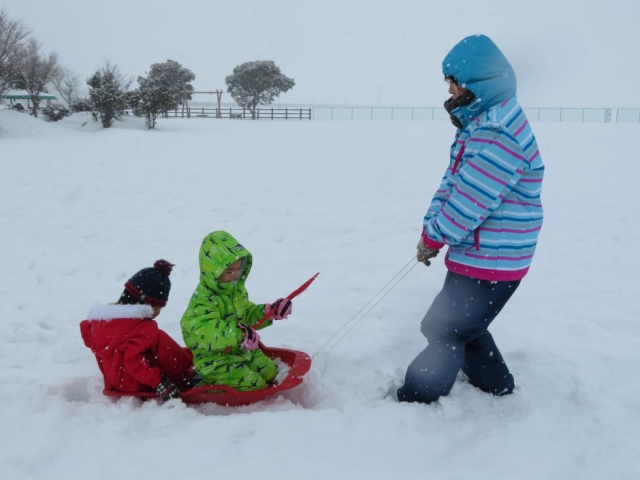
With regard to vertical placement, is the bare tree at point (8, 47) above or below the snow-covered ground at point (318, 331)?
above

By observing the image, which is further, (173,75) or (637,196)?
(173,75)

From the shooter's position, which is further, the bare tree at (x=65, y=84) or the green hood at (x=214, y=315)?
the bare tree at (x=65, y=84)

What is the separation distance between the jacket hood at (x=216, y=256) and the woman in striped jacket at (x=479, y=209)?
100 centimetres

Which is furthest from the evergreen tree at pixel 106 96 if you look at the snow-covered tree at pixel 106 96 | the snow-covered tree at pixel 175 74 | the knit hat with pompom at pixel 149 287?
the knit hat with pompom at pixel 149 287

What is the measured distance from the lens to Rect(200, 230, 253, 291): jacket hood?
274cm

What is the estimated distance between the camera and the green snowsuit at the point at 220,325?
2709mm

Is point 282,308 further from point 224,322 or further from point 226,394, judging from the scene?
point 226,394

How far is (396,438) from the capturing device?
2430 mm

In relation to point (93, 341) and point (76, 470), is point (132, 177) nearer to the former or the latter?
point (93, 341)

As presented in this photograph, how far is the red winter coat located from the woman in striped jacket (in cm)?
144

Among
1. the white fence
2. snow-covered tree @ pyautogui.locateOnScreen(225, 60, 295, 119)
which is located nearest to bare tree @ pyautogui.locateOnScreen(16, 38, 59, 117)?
snow-covered tree @ pyautogui.locateOnScreen(225, 60, 295, 119)

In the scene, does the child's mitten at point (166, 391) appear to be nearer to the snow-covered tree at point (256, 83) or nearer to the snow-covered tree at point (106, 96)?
the snow-covered tree at point (106, 96)

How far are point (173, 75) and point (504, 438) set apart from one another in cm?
3194

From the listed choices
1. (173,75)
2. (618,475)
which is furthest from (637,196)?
(173,75)
